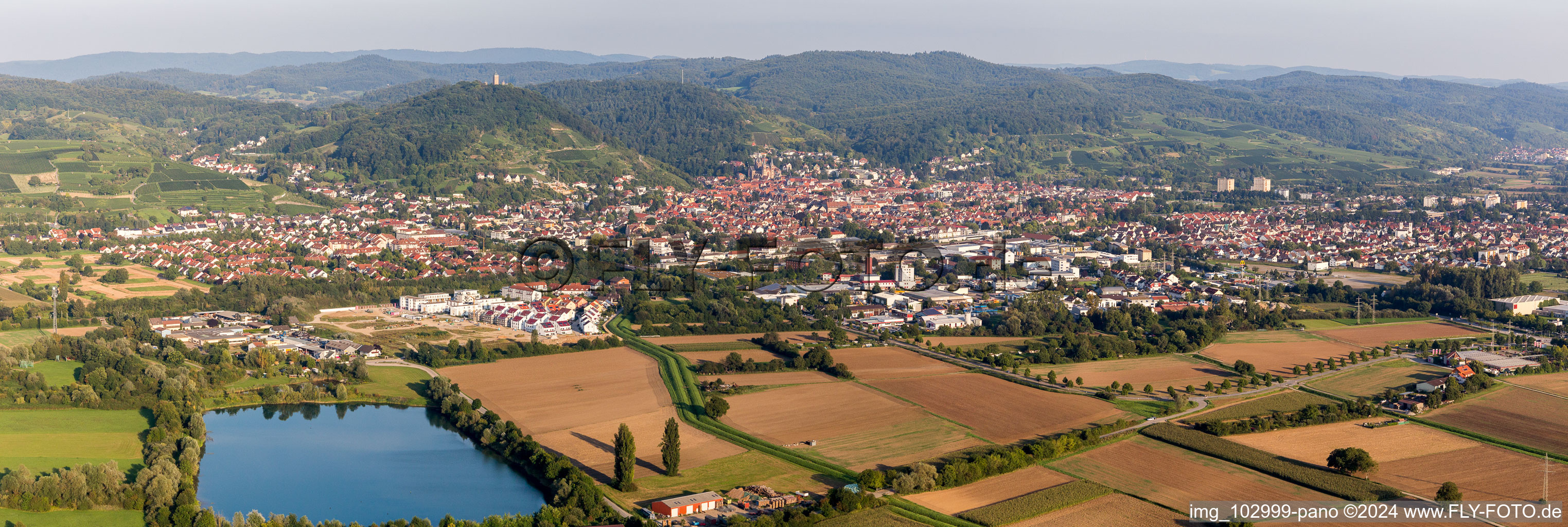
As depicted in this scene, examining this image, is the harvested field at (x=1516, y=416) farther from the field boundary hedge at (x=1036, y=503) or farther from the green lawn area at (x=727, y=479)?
the green lawn area at (x=727, y=479)

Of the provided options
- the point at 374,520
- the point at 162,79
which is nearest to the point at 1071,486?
the point at 374,520

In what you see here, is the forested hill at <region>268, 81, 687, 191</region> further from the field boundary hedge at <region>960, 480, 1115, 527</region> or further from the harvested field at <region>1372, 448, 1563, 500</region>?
the harvested field at <region>1372, 448, 1563, 500</region>

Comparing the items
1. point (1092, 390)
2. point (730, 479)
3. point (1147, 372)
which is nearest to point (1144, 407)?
point (1092, 390)

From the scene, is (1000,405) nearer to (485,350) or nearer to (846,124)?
(485,350)

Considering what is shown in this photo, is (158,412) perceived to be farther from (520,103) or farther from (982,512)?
(520,103)

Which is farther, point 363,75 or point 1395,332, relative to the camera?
point 363,75

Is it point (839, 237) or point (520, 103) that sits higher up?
point (520, 103)

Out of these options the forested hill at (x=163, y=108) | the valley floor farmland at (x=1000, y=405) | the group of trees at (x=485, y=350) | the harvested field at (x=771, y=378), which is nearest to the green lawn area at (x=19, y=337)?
the group of trees at (x=485, y=350)
